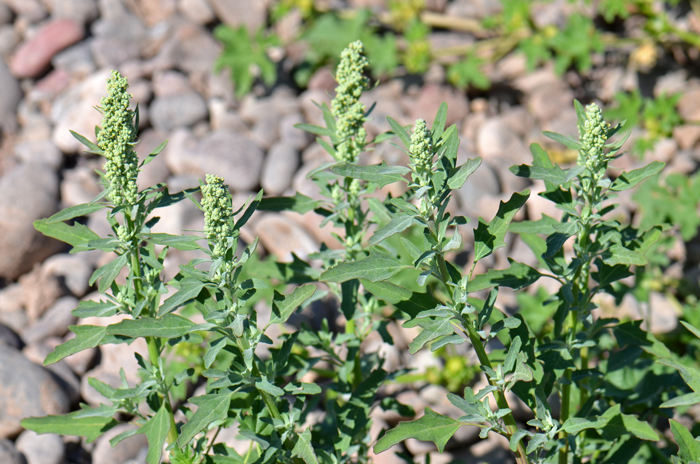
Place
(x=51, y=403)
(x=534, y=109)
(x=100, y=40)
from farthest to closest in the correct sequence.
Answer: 1. (x=100, y=40)
2. (x=534, y=109)
3. (x=51, y=403)

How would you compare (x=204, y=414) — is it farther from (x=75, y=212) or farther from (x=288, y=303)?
(x=75, y=212)

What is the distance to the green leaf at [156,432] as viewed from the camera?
211cm

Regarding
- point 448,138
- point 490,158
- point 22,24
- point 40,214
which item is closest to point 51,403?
point 40,214

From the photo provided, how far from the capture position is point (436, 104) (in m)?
5.53

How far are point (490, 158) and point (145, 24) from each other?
3645mm

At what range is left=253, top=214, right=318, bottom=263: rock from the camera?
14.7ft

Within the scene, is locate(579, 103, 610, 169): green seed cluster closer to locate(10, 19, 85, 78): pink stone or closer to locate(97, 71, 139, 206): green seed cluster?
locate(97, 71, 139, 206): green seed cluster

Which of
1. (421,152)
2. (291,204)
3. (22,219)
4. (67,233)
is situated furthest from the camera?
(22,219)

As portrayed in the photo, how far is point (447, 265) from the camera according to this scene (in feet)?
6.88

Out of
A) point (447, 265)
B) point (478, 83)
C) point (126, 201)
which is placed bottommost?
point (478, 83)

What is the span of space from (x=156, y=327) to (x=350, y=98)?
1.00m

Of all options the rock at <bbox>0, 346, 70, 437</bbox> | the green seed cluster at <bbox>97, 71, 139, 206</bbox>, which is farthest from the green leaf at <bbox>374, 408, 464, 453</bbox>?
the rock at <bbox>0, 346, 70, 437</bbox>

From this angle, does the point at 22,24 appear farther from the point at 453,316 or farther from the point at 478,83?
the point at 453,316

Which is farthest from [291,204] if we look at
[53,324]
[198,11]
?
[198,11]
